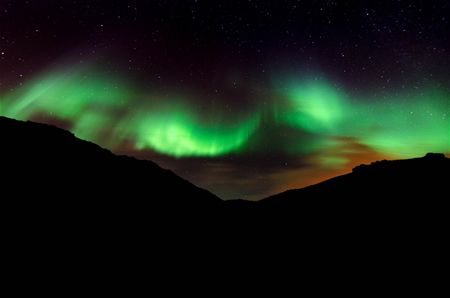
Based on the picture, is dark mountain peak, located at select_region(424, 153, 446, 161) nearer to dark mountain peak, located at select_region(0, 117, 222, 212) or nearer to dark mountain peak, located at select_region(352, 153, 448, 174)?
dark mountain peak, located at select_region(352, 153, 448, 174)

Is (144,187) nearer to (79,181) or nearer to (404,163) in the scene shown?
(79,181)

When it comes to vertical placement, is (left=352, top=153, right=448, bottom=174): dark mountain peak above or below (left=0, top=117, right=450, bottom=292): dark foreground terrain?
above

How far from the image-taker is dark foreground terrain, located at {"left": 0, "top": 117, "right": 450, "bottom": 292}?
21906 millimetres

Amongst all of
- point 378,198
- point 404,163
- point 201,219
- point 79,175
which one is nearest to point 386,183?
point 378,198

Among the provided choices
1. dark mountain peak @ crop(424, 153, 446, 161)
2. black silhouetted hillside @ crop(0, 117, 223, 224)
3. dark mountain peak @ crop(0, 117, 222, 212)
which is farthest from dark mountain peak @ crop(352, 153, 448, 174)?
dark mountain peak @ crop(0, 117, 222, 212)

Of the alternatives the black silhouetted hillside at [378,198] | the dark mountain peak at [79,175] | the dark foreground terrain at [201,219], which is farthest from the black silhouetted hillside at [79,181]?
the black silhouetted hillside at [378,198]

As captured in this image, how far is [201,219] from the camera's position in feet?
108

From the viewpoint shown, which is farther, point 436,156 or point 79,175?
point 79,175

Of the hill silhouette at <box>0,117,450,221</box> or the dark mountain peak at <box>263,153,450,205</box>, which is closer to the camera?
the hill silhouette at <box>0,117,450,221</box>

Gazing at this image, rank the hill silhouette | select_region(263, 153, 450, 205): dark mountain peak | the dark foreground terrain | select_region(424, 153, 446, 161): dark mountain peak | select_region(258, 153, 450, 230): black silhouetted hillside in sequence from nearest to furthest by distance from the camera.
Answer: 1. the dark foreground terrain
2. select_region(258, 153, 450, 230): black silhouetted hillside
3. the hill silhouette
4. select_region(263, 153, 450, 205): dark mountain peak
5. select_region(424, 153, 446, 161): dark mountain peak

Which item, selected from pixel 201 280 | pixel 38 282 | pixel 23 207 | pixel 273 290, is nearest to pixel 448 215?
pixel 273 290

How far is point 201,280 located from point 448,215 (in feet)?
54.2

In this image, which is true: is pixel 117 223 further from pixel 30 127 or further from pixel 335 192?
pixel 30 127

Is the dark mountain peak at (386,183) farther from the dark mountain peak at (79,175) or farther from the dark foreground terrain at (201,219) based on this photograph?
the dark mountain peak at (79,175)
